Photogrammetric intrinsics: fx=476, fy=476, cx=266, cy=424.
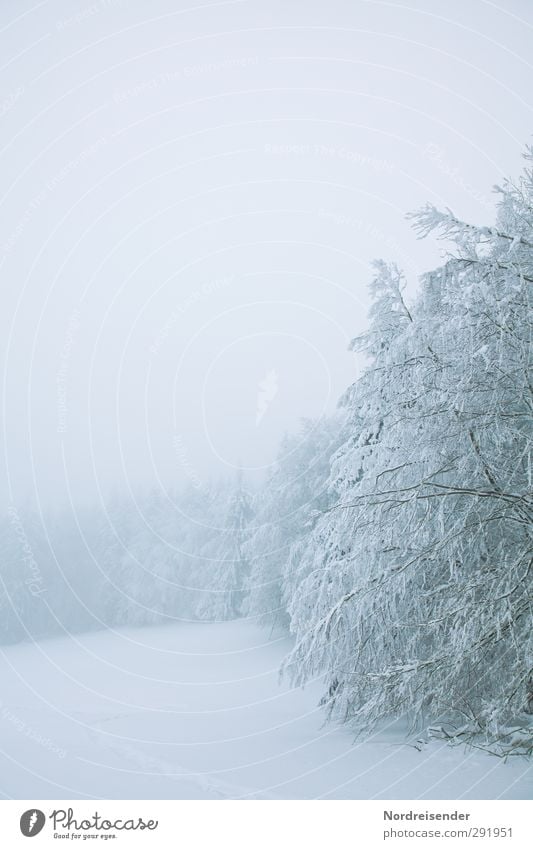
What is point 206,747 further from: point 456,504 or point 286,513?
point 286,513

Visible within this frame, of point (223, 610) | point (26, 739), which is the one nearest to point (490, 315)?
point (26, 739)

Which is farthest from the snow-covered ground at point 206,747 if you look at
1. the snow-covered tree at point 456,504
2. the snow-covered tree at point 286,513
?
the snow-covered tree at point 286,513

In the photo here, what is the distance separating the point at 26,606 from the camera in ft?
119

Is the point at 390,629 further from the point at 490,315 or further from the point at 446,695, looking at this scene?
the point at 490,315

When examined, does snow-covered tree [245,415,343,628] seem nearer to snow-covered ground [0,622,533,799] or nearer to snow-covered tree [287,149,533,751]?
snow-covered ground [0,622,533,799]

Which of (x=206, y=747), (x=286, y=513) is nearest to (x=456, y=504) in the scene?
(x=206, y=747)

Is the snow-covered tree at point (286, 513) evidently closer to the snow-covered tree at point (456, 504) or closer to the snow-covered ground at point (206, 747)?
the snow-covered ground at point (206, 747)

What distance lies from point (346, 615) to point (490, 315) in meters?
3.90

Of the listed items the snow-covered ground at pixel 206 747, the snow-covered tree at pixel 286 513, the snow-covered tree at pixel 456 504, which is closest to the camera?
the snow-covered tree at pixel 456 504

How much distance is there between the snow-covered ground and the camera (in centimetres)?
591

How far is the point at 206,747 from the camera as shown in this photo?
8.85m

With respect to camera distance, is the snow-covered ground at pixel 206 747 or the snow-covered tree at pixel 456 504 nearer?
the snow-covered tree at pixel 456 504

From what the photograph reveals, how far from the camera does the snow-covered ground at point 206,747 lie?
591cm
